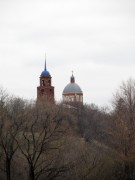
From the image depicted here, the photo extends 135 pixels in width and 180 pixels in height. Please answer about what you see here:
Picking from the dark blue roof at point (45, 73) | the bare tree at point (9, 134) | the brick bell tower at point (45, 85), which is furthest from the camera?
the dark blue roof at point (45, 73)

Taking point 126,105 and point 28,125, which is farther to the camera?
point 126,105

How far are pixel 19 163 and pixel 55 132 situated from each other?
4116mm

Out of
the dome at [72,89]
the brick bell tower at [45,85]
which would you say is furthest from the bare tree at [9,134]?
the dome at [72,89]

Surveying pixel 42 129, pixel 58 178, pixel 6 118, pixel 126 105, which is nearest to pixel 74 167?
pixel 58 178

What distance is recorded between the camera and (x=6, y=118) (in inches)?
1177

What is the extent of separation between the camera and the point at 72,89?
9556 cm

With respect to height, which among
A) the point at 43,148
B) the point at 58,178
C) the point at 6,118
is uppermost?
the point at 6,118

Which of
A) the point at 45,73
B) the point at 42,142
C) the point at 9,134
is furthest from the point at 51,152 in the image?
the point at 45,73

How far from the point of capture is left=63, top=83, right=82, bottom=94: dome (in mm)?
95500

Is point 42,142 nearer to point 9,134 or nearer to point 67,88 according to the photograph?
point 9,134

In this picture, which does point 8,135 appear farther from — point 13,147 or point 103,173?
point 103,173

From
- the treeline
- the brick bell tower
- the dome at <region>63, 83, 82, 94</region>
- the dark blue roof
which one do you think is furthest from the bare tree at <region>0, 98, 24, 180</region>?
the dome at <region>63, 83, 82, 94</region>

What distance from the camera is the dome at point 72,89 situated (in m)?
95.5

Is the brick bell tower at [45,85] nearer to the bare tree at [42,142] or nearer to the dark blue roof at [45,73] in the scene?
the dark blue roof at [45,73]
